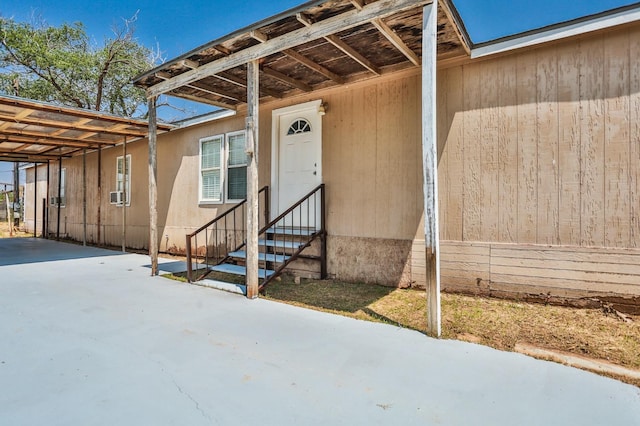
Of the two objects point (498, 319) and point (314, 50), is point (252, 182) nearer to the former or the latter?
point (314, 50)

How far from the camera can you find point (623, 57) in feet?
10.9

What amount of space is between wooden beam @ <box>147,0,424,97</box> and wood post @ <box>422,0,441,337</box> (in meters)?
0.28

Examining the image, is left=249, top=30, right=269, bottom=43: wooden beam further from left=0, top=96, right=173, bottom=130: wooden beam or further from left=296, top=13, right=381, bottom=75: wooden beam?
left=0, top=96, right=173, bottom=130: wooden beam

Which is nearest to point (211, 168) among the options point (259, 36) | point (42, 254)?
point (259, 36)

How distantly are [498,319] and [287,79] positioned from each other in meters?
3.96

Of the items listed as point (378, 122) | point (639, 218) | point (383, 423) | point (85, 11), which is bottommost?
point (383, 423)

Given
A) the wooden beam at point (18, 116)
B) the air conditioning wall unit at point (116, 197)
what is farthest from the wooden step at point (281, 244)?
the air conditioning wall unit at point (116, 197)

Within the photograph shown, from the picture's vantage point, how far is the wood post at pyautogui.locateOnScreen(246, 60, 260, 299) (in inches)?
159

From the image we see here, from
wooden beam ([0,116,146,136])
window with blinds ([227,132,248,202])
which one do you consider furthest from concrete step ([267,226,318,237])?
wooden beam ([0,116,146,136])

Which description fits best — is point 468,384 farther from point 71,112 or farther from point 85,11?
point 85,11

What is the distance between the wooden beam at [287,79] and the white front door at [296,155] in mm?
241

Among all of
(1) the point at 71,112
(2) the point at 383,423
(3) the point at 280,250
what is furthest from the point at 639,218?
(1) the point at 71,112

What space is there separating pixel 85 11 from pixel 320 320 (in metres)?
18.6

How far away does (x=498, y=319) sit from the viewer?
10.6ft
